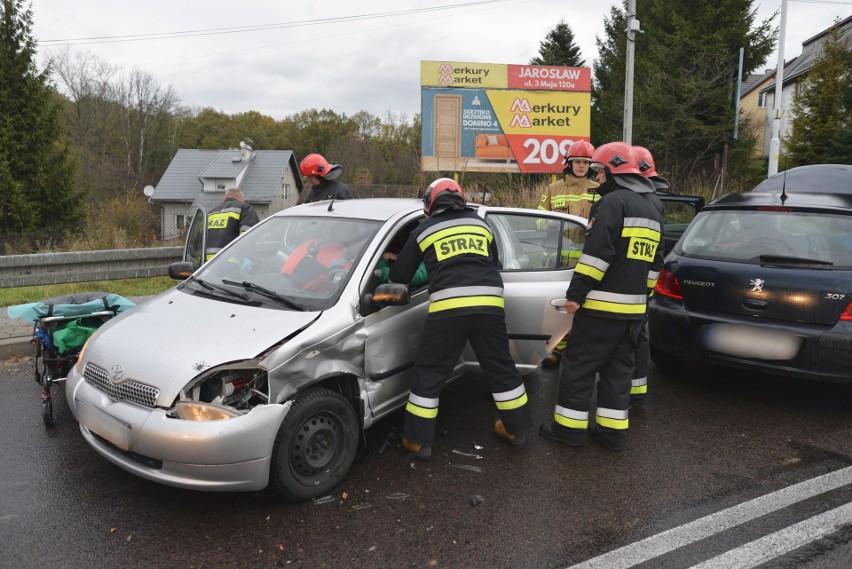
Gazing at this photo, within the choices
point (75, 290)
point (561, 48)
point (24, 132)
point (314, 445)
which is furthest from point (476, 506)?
point (561, 48)

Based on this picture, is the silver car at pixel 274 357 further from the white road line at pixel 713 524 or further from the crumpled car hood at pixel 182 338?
the white road line at pixel 713 524

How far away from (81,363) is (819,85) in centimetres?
2710

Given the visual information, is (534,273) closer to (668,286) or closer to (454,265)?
(454,265)

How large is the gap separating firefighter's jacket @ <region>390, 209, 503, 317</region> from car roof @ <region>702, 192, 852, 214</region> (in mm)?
2354

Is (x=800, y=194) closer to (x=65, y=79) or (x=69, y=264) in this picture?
(x=69, y=264)

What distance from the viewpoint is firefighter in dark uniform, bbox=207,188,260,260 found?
238 inches

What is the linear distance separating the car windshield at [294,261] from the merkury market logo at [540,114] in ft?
49.5

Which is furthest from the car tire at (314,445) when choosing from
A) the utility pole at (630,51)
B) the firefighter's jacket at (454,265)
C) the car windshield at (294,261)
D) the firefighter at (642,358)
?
the utility pole at (630,51)

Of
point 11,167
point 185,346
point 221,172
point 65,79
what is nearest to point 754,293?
point 185,346

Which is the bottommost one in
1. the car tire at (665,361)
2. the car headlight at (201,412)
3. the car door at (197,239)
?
the car tire at (665,361)

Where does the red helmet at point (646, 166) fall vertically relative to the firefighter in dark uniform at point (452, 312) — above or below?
above

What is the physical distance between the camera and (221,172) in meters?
54.8

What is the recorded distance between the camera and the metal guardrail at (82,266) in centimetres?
736

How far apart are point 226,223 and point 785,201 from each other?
480 cm
